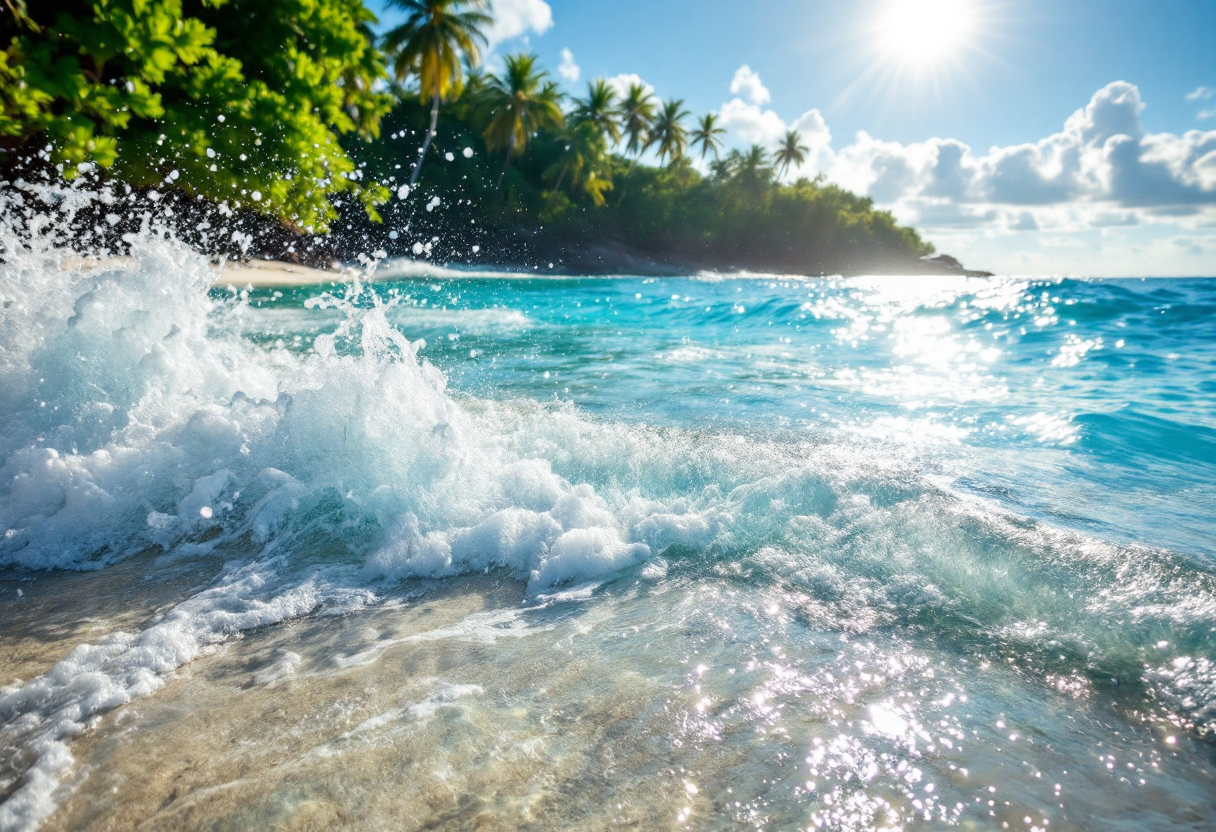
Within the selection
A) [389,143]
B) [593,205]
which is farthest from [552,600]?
[593,205]

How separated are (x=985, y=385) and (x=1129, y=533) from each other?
17.5 ft

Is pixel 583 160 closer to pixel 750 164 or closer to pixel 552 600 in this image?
pixel 750 164

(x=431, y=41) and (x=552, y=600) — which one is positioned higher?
(x=431, y=41)

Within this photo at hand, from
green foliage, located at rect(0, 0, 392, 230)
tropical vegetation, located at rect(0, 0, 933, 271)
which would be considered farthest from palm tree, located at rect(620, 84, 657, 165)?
green foliage, located at rect(0, 0, 392, 230)

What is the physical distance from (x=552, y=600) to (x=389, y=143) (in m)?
46.8

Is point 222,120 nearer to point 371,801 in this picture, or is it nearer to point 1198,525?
point 371,801

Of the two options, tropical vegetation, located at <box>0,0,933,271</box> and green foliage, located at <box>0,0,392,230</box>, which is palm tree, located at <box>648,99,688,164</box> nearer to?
tropical vegetation, located at <box>0,0,933,271</box>

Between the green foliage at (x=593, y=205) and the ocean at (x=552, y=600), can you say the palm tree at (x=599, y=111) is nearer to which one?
the green foliage at (x=593, y=205)

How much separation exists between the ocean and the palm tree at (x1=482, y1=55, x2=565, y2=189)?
3914 centimetres

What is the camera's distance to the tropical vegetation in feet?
12.7

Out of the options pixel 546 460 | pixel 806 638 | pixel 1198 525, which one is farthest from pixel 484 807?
pixel 1198 525

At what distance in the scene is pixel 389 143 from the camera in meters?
41.8

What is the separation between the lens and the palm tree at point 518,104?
38500mm

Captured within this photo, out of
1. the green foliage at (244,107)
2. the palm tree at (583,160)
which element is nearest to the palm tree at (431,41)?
the palm tree at (583,160)
